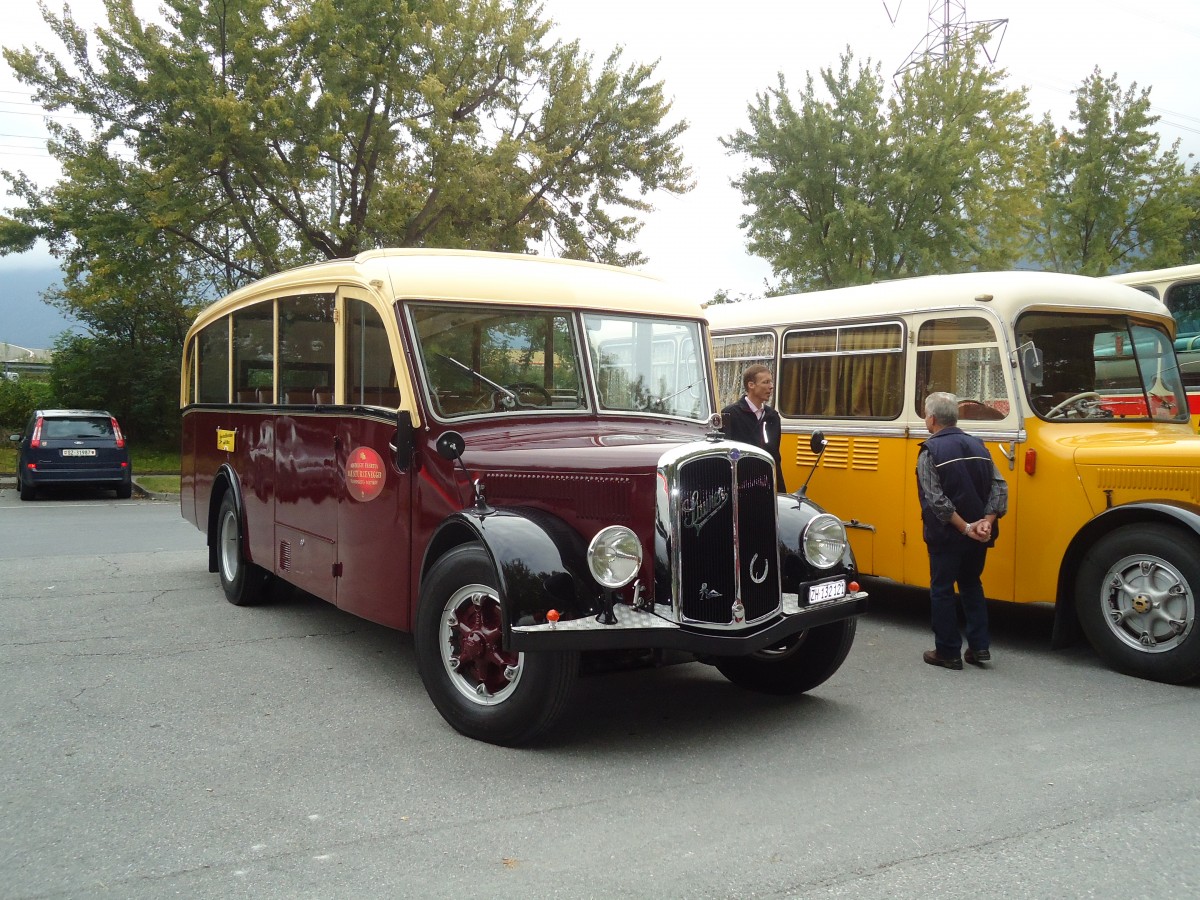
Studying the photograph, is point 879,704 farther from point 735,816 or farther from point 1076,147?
point 1076,147

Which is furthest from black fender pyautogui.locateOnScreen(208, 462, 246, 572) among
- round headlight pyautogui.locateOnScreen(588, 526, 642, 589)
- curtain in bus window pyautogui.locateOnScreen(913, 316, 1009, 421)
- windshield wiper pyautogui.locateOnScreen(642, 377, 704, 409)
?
curtain in bus window pyautogui.locateOnScreen(913, 316, 1009, 421)

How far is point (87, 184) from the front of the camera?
2127 cm

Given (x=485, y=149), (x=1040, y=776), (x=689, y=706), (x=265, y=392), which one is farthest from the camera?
(x=485, y=149)

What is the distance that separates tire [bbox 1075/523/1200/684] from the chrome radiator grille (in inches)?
102

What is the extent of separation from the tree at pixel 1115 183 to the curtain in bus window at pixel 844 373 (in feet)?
55.3

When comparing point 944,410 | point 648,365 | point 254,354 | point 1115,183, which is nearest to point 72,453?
point 254,354

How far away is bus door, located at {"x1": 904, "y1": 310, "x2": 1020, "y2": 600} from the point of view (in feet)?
23.0

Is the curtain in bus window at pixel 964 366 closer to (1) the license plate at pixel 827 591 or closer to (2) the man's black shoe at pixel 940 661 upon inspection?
(2) the man's black shoe at pixel 940 661

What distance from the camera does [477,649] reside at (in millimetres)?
4941

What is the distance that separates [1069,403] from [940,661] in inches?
80.6

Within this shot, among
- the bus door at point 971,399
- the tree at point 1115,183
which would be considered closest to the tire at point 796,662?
the bus door at point 971,399

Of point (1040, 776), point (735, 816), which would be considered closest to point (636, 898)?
point (735, 816)

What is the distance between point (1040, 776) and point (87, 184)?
71.9 ft

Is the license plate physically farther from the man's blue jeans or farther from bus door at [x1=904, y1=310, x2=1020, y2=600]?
bus door at [x1=904, y1=310, x2=1020, y2=600]
